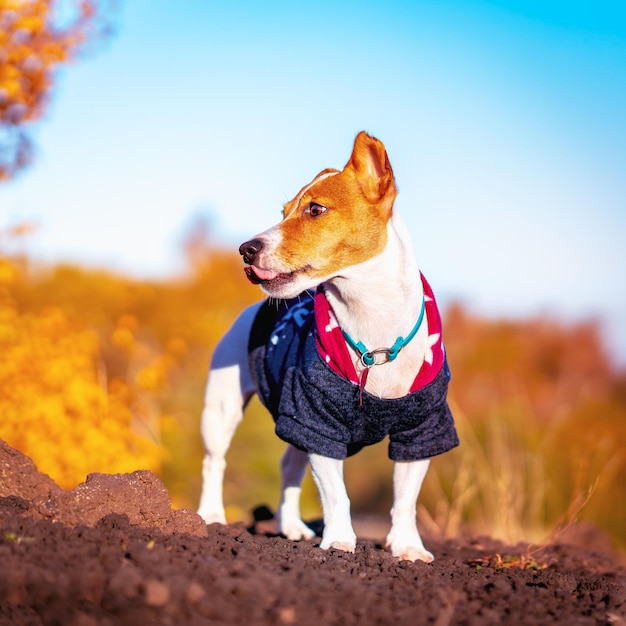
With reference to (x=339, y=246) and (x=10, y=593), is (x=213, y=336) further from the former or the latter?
(x=10, y=593)

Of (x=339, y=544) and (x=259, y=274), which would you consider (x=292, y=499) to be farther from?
(x=259, y=274)

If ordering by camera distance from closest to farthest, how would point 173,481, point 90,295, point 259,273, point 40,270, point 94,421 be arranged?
point 259,273, point 94,421, point 173,481, point 40,270, point 90,295

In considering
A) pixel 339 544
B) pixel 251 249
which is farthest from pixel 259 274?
pixel 339 544

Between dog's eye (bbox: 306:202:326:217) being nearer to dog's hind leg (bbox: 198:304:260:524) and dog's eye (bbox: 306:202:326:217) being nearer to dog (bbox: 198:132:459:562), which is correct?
dog (bbox: 198:132:459:562)

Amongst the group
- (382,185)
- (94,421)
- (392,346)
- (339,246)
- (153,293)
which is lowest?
(153,293)

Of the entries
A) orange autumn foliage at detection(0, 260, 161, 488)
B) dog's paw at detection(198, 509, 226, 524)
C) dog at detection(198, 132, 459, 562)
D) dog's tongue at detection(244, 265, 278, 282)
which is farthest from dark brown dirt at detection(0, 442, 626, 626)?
orange autumn foliage at detection(0, 260, 161, 488)

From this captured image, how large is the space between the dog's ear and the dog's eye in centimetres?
24

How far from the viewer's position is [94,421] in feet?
24.7

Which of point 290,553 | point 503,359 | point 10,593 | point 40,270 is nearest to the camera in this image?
point 10,593

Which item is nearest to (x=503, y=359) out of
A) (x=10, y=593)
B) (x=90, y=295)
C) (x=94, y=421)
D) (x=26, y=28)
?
(x=90, y=295)

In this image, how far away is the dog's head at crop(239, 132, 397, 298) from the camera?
411 centimetres

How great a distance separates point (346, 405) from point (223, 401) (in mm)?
1511

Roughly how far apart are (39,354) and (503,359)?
17561 millimetres

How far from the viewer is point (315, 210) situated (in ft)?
13.9
